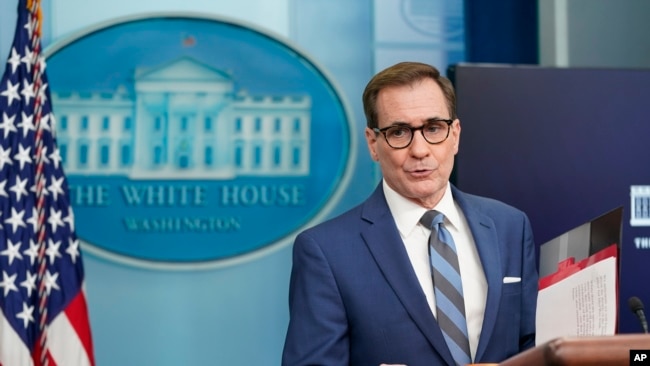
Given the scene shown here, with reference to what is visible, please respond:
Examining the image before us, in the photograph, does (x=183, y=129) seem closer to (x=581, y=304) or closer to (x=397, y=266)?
(x=397, y=266)

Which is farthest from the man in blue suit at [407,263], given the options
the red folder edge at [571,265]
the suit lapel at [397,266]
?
the red folder edge at [571,265]

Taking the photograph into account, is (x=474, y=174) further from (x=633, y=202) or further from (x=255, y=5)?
(x=255, y=5)

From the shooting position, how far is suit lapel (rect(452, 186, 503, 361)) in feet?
6.69

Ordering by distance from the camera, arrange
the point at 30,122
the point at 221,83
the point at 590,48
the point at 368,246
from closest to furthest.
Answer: the point at 368,246
the point at 30,122
the point at 221,83
the point at 590,48

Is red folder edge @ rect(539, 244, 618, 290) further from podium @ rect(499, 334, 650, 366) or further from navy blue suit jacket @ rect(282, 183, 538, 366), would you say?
podium @ rect(499, 334, 650, 366)

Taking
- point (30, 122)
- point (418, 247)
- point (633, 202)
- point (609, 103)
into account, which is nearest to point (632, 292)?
point (633, 202)

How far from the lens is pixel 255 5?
Answer: 3553mm

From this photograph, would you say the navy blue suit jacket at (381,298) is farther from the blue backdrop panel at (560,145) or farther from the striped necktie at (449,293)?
the blue backdrop panel at (560,145)

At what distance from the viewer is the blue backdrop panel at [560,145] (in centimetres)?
326

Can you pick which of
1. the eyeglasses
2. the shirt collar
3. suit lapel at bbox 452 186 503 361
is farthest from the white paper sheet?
the eyeglasses

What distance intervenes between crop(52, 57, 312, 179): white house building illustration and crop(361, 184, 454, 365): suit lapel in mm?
1302

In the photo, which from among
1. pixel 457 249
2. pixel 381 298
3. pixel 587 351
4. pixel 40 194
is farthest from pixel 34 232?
pixel 587 351

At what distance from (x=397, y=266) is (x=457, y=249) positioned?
A: 17 centimetres

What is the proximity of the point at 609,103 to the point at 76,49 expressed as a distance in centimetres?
206
